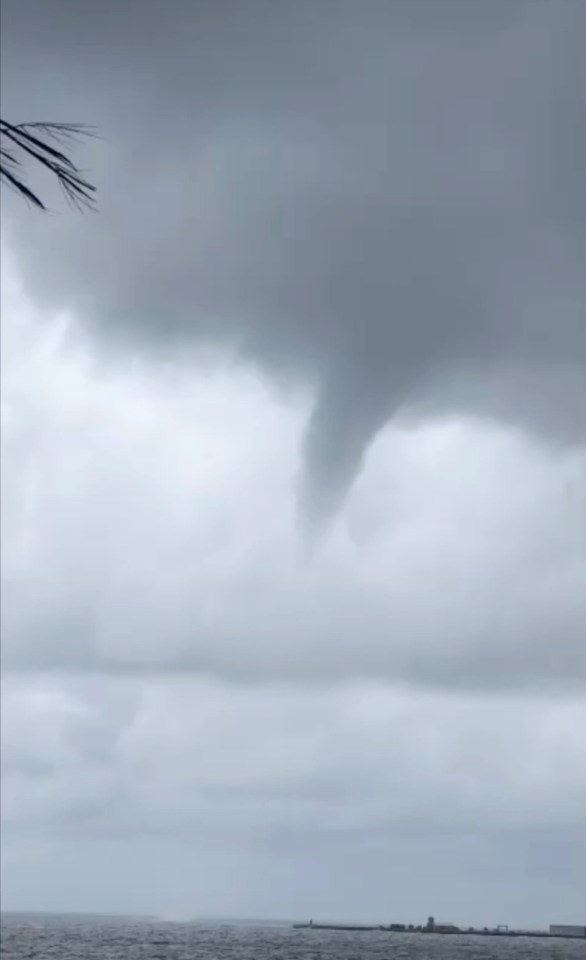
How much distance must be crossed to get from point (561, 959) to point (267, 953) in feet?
142

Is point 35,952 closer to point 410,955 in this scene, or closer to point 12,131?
point 410,955

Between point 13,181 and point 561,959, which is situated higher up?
point 561,959

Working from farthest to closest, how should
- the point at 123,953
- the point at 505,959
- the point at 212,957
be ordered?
the point at 505,959 → the point at 123,953 → the point at 212,957

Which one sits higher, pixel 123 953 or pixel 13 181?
pixel 123 953

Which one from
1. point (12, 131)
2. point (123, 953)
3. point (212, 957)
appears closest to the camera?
point (12, 131)

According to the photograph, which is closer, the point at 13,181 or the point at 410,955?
the point at 13,181

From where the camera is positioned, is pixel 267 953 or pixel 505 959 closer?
pixel 267 953

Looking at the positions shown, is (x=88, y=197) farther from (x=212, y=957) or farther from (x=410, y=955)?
(x=410, y=955)

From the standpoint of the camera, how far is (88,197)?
11617 millimetres

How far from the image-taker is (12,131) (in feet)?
35.9

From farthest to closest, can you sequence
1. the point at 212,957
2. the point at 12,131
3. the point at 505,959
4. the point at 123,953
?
the point at 505,959 < the point at 123,953 < the point at 212,957 < the point at 12,131

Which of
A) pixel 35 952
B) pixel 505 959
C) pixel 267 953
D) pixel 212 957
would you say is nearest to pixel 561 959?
pixel 505 959

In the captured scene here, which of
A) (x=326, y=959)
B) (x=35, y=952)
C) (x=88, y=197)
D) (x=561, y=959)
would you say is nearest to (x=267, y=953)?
(x=326, y=959)

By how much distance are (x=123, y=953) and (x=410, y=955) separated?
131 feet
